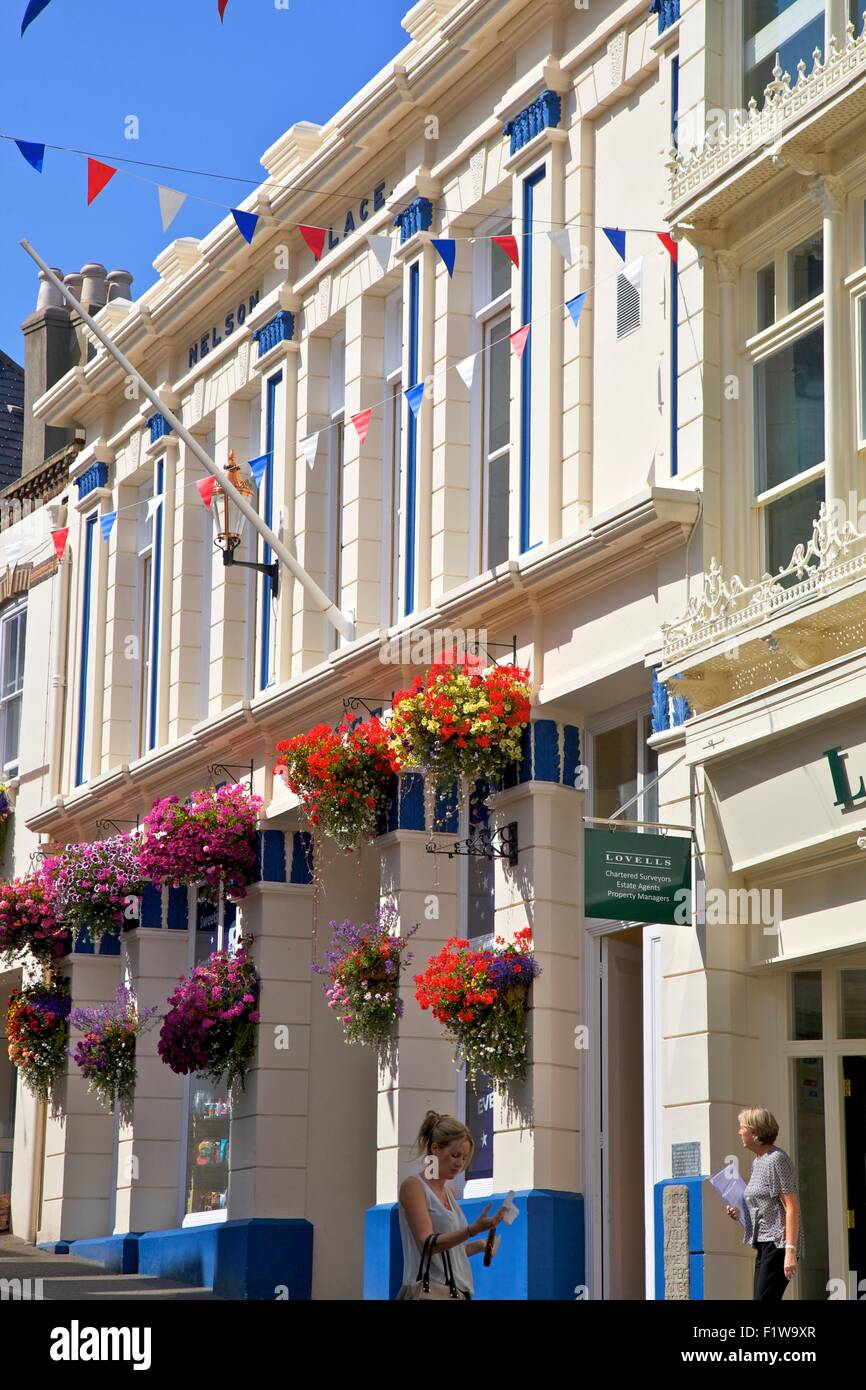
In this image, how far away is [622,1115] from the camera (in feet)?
51.5

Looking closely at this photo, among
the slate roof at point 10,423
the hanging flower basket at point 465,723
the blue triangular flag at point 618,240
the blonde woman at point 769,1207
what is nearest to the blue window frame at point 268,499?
the hanging flower basket at point 465,723

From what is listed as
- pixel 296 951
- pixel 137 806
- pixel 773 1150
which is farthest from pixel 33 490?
pixel 773 1150

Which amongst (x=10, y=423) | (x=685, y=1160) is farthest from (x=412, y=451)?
(x=10, y=423)

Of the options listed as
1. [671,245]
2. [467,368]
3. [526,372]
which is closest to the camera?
[671,245]

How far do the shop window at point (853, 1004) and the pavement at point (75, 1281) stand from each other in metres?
6.98

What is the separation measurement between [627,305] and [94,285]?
1524cm

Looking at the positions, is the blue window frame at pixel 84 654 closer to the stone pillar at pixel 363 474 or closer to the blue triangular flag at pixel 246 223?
the stone pillar at pixel 363 474

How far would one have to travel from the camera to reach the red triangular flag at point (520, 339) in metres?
16.4

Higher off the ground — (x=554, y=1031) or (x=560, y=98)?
(x=560, y=98)

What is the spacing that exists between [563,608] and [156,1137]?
8.82 meters

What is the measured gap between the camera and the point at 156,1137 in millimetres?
21984

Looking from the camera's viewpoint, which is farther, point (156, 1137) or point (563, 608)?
point (156, 1137)

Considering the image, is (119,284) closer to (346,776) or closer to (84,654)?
(84,654)
